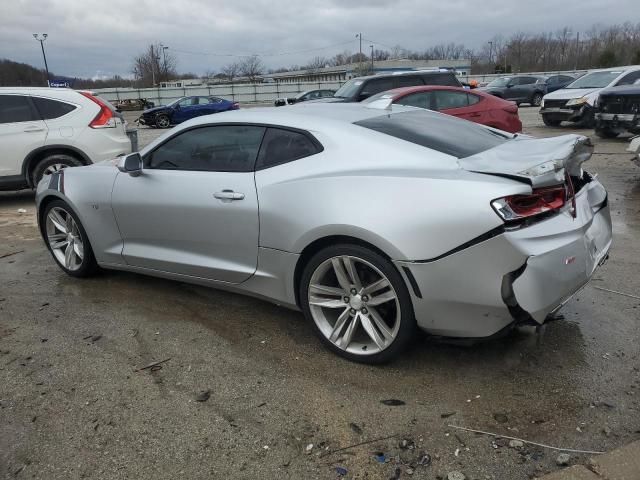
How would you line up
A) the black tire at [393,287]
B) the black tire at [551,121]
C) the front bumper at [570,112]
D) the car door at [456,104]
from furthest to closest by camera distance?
the black tire at [551,121] < the front bumper at [570,112] < the car door at [456,104] < the black tire at [393,287]

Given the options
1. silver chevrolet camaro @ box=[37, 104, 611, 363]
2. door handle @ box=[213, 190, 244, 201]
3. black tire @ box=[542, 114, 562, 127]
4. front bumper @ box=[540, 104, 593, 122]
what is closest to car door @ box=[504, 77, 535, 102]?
black tire @ box=[542, 114, 562, 127]

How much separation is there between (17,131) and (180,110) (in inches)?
792

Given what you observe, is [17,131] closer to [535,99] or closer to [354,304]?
[354,304]

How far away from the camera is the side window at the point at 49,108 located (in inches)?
322

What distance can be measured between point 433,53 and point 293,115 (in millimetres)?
110878

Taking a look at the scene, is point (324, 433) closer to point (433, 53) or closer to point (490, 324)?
point (490, 324)

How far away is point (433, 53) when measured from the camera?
106 metres

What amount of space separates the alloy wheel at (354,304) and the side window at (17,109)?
6765 millimetres

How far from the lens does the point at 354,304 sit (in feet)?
10.4

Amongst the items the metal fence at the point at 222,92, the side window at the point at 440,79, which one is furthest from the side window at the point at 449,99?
the metal fence at the point at 222,92

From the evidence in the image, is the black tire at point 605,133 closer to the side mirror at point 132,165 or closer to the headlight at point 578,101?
the headlight at point 578,101

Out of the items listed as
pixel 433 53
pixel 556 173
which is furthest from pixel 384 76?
pixel 433 53

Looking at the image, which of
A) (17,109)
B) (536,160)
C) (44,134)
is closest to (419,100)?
(44,134)

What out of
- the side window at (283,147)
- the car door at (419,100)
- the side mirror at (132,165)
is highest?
the side window at (283,147)
